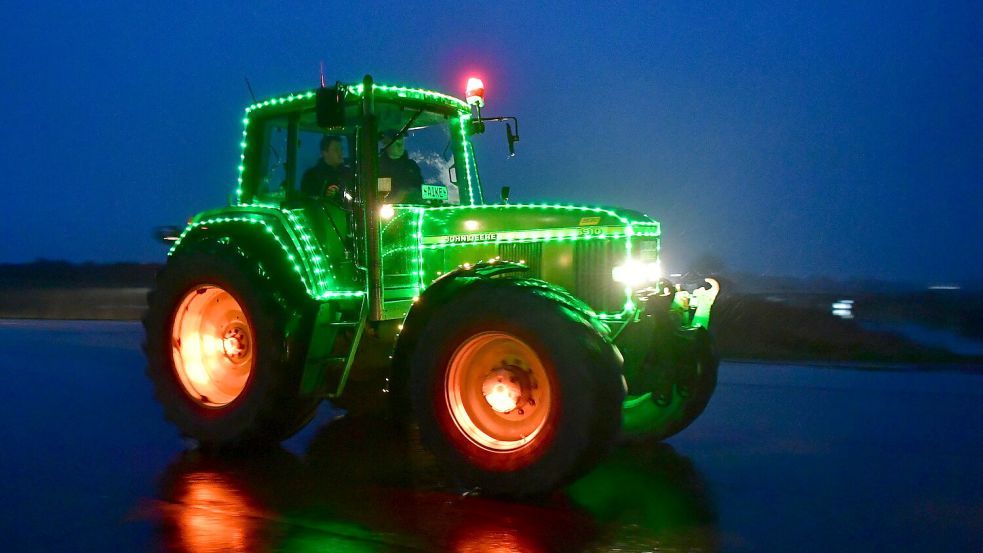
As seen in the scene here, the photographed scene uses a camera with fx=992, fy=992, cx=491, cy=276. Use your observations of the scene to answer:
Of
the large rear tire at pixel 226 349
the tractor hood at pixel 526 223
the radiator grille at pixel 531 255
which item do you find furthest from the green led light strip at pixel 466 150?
the large rear tire at pixel 226 349

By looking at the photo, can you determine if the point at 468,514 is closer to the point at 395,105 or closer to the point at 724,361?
the point at 395,105

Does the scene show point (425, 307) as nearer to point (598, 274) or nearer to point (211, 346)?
point (598, 274)

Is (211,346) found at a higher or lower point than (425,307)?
lower

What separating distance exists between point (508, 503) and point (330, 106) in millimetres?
2955

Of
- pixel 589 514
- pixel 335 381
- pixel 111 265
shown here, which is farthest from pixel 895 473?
pixel 111 265

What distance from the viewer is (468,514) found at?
5.95 m

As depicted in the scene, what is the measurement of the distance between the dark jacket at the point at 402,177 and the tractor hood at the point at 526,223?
233mm

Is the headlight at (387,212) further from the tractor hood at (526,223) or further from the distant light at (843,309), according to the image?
the distant light at (843,309)

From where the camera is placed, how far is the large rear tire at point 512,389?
5945mm

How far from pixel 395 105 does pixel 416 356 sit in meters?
2.23

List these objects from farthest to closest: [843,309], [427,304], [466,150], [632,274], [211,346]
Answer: [843,309], [466,150], [211,346], [632,274], [427,304]

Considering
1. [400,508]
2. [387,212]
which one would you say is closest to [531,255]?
[387,212]

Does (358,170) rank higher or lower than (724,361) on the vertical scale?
higher

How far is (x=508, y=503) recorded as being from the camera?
20.3 feet
